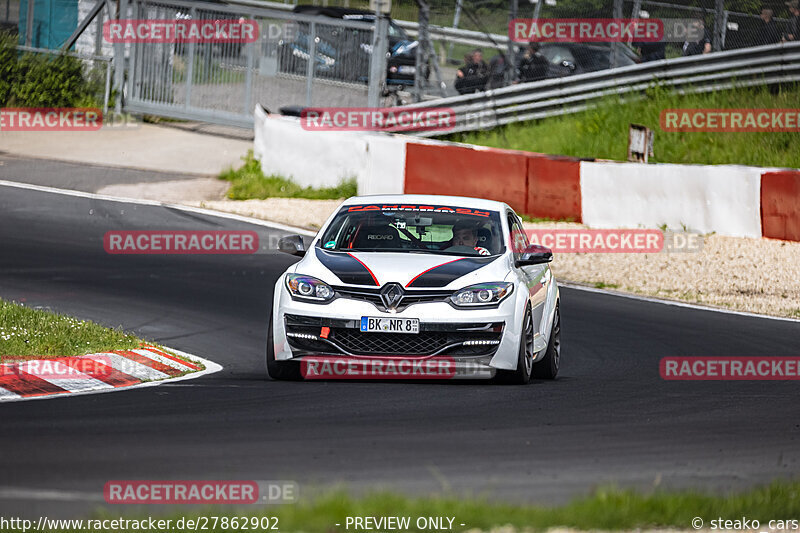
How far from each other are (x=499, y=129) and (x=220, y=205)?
6.48 m

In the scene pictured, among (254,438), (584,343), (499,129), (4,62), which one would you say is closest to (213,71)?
(4,62)

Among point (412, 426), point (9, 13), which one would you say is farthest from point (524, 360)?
point (9, 13)

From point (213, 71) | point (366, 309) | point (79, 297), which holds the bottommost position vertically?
point (79, 297)

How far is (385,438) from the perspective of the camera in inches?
259

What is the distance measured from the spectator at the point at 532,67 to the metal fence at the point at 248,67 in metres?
3.39

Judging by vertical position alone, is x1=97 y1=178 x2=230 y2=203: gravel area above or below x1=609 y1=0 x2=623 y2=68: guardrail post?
below

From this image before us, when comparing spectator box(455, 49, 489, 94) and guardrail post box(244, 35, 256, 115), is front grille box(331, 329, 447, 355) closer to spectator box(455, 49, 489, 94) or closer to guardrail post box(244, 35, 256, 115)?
spectator box(455, 49, 489, 94)

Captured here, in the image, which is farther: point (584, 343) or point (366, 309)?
point (584, 343)

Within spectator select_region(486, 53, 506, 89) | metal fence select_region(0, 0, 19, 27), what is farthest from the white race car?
metal fence select_region(0, 0, 19, 27)

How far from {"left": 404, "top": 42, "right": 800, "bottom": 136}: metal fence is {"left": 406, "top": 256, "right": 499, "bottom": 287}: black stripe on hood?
13.9 meters

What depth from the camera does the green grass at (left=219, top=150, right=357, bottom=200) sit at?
830 inches

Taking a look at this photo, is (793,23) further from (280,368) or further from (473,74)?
(280,368)

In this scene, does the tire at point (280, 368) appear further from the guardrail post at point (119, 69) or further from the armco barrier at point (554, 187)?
the guardrail post at point (119, 69)

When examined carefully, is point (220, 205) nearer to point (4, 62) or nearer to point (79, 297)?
point (79, 297)
